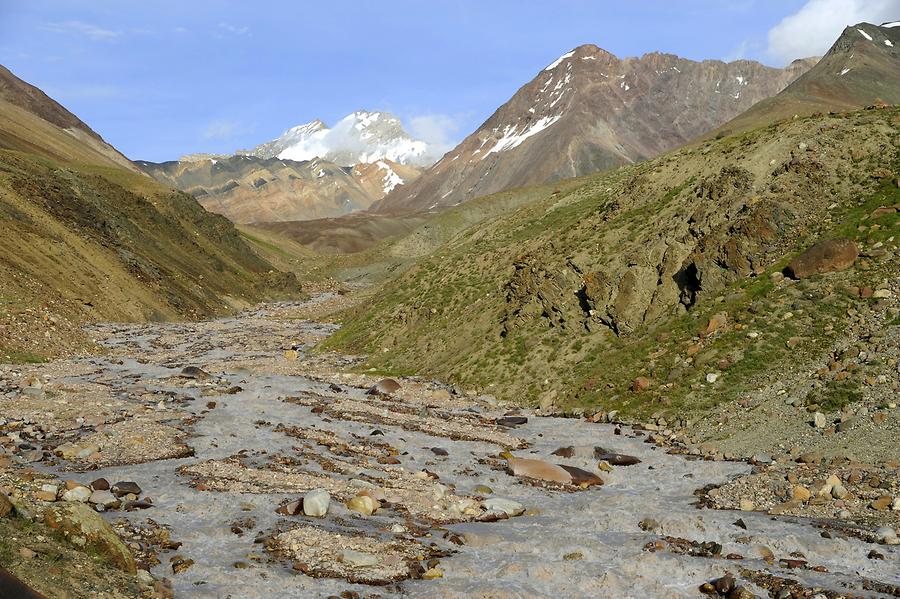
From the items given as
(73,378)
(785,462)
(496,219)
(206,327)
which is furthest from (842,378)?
(206,327)

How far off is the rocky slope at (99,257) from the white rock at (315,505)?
3095 cm

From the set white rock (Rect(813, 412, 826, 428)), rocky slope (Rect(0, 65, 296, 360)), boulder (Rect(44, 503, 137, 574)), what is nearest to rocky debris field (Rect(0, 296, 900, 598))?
boulder (Rect(44, 503, 137, 574))

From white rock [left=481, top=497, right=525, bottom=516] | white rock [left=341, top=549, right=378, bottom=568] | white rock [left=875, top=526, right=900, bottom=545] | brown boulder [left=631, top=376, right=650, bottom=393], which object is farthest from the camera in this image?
brown boulder [left=631, top=376, right=650, bottom=393]

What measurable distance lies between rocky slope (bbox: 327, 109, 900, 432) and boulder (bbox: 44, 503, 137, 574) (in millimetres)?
24109

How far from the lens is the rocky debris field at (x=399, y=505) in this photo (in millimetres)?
15562

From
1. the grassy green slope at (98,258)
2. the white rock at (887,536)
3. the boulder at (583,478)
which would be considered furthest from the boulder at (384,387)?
the white rock at (887,536)

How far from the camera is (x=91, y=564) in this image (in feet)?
45.5

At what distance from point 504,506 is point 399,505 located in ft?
10.0

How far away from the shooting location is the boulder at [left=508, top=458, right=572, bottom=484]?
84.3 ft

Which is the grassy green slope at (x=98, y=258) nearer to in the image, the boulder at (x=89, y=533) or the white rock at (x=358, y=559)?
the boulder at (x=89, y=533)

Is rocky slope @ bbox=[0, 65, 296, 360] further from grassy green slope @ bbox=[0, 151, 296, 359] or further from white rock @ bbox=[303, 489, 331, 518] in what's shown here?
white rock @ bbox=[303, 489, 331, 518]

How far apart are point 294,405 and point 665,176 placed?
2993 centimetres

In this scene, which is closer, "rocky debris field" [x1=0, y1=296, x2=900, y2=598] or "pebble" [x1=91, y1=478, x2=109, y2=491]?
"rocky debris field" [x1=0, y1=296, x2=900, y2=598]

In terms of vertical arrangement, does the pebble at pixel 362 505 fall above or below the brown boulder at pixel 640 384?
below
